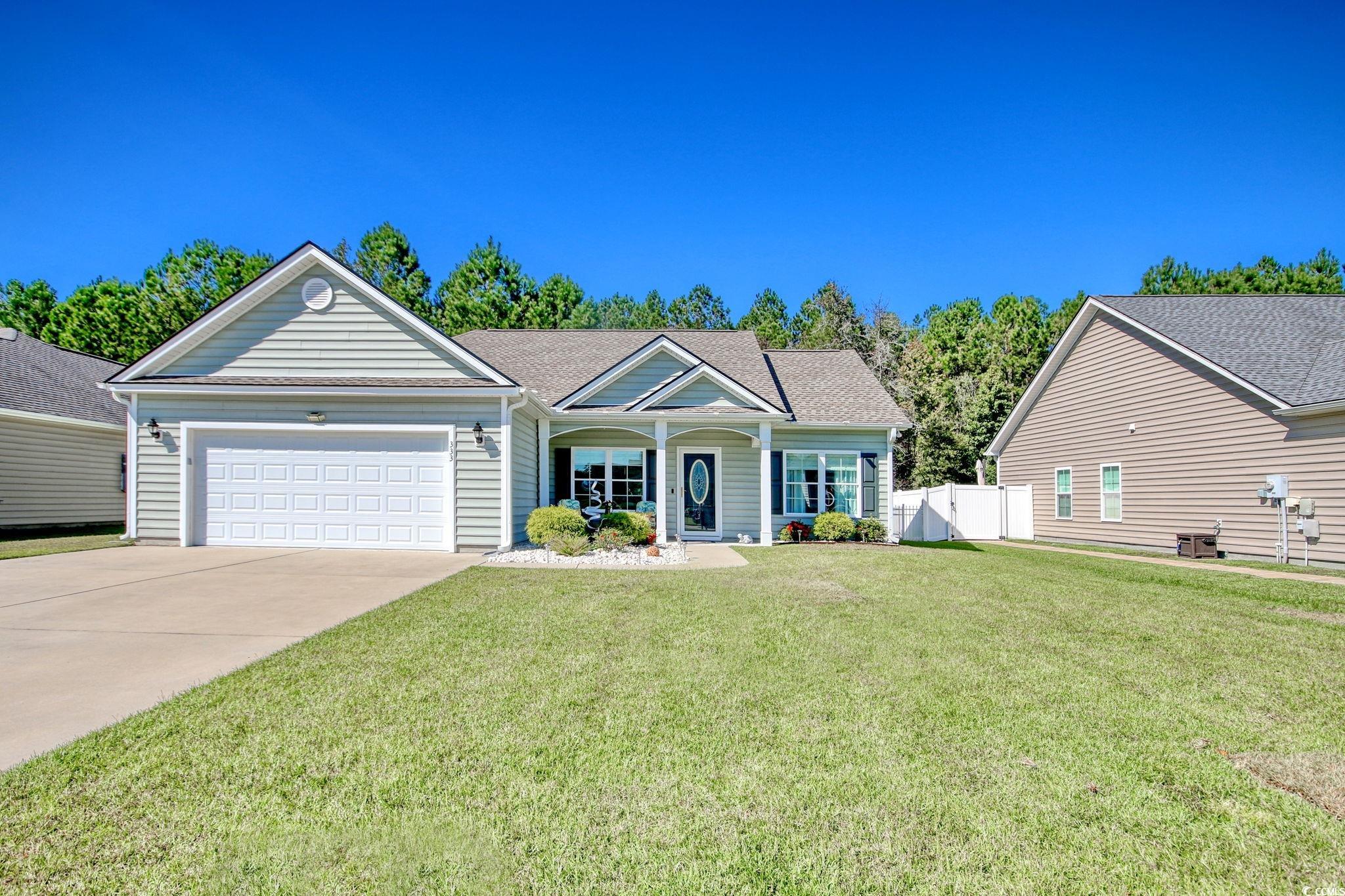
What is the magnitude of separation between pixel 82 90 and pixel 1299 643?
858 inches

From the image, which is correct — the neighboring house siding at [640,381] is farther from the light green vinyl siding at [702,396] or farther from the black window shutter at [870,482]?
the black window shutter at [870,482]

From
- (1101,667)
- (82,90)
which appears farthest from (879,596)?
(82,90)

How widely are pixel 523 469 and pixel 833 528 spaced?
23.4 ft

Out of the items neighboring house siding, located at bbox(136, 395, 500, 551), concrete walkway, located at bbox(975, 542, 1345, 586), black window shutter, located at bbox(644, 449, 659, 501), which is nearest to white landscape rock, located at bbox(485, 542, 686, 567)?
neighboring house siding, located at bbox(136, 395, 500, 551)

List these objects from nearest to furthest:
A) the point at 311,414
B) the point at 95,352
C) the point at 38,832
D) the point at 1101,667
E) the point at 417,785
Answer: the point at 38,832
the point at 417,785
the point at 1101,667
the point at 311,414
the point at 95,352

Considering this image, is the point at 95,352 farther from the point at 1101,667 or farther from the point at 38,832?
the point at 1101,667

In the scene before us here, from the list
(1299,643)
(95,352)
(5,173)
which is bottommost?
(1299,643)

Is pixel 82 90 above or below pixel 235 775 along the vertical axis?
above

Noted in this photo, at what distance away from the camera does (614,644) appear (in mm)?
5461

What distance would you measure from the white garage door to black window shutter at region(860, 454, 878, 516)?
9.76m

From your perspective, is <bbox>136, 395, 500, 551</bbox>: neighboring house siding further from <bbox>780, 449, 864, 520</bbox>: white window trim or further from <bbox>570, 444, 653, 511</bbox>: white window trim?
<bbox>780, 449, 864, 520</bbox>: white window trim

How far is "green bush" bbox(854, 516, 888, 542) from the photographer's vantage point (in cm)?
1451

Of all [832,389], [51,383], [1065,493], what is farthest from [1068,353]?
[51,383]

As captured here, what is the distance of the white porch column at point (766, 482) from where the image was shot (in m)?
13.6
